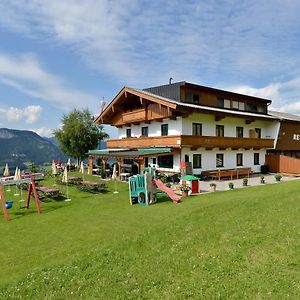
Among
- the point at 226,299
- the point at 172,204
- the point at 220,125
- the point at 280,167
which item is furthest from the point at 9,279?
the point at 280,167

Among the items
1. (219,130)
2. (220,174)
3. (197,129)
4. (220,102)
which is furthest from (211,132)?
(220,174)

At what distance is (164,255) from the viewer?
8305mm

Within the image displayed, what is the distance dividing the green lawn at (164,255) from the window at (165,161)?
15.3 m

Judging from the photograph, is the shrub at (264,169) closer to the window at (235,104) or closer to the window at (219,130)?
the window at (219,130)

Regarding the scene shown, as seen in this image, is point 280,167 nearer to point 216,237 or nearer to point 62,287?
point 216,237

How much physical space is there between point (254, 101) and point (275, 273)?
108ft

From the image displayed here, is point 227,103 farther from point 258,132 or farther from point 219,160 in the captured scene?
point 219,160

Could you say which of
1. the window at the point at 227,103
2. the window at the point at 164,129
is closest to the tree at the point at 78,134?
the window at the point at 164,129

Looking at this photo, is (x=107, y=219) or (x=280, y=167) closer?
(x=107, y=219)

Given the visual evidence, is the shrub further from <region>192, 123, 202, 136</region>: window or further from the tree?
the tree

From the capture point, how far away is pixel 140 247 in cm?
898

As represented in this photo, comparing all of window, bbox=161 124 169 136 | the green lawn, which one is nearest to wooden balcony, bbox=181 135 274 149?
window, bbox=161 124 169 136

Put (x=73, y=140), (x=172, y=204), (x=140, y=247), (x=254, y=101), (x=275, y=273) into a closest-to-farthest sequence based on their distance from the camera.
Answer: (x=275, y=273) < (x=140, y=247) < (x=172, y=204) < (x=254, y=101) < (x=73, y=140)

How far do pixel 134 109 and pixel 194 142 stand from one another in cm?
1044
